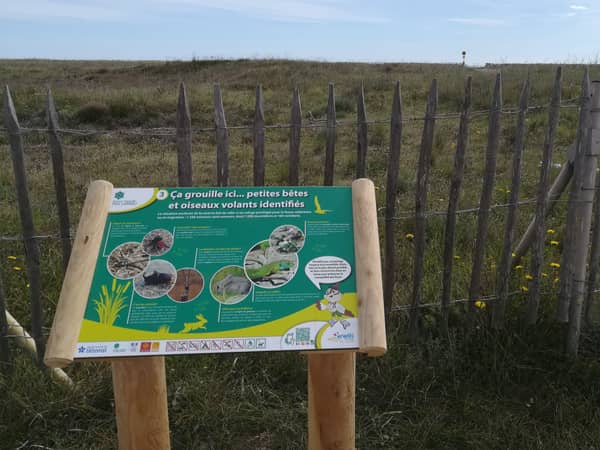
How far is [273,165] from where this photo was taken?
7.14m

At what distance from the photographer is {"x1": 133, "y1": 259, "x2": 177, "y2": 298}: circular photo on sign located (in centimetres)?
203

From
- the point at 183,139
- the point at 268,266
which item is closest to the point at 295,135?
the point at 183,139

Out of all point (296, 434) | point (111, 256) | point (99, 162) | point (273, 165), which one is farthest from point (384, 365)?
point (99, 162)

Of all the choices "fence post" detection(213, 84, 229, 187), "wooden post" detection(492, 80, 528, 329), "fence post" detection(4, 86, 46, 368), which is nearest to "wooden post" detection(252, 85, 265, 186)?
"fence post" detection(213, 84, 229, 187)

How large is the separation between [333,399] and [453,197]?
1.69 m

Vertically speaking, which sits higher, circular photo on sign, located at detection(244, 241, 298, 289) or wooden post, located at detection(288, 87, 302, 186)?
wooden post, located at detection(288, 87, 302, 186)

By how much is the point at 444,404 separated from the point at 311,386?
1.25 m

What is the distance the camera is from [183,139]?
2965 mm

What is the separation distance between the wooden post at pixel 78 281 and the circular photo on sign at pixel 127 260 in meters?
0.06

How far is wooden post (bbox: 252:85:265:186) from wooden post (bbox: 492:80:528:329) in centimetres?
148

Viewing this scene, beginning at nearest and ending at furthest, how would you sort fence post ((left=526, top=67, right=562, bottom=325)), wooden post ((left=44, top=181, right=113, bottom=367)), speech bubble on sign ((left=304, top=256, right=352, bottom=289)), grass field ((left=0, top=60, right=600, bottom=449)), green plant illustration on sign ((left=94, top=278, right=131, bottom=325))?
1. wooden post ((left=44, top=181, right=113, bottom=367))
2. green plant illustration on sign ((left=94, top=278, right=131, bottom=325))
3. speech bubble on sign ((left=304, top=256, right=352, bottom=289))
4. grass field ((left=0, top=60, right=600, bottom=449))
5. fence post ((left=526, top=67, right=562, bottom=325))

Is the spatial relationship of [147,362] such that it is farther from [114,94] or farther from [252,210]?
[114,94]

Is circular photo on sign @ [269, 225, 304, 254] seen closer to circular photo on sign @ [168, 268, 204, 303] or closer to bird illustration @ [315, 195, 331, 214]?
bird illustration @ [315, 195, 331, 214]

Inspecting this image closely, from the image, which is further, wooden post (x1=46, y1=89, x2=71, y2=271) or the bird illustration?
wooden post (x1=46, y1=89, x2=71, y2=271)
